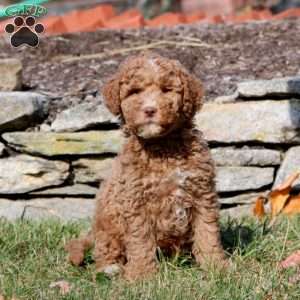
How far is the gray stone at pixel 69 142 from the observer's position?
22.8ft

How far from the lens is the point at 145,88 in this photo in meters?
5.20

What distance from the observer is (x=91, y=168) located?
7.02m

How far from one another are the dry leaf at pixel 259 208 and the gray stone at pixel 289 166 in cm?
18

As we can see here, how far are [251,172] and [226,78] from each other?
1134 mm

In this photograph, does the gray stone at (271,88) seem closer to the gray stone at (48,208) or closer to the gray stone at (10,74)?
the gray stone at (48,208)

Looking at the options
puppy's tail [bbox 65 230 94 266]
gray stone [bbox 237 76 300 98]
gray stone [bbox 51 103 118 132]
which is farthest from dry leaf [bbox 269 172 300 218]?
puppy's tail [bbox 65 230 94 266]

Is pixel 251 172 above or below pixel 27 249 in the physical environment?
above

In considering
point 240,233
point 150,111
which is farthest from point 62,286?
point 240,233

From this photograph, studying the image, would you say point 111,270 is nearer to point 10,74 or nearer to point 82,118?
point 82,118

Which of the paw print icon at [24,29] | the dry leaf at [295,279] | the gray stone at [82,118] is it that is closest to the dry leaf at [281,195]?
the gray stone at [82,118]

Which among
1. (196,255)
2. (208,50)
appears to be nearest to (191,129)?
(196,255)

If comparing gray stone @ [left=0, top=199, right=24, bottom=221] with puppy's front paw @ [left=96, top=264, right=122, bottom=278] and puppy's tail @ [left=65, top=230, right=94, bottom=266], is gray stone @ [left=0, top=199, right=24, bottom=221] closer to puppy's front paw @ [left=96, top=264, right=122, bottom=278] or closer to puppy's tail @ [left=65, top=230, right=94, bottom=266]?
puppy's tail @ [left=65, top=230, right=94, bottom=266]

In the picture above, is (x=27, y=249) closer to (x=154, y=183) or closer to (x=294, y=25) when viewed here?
(x=154, y=183)

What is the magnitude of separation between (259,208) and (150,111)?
1977mm
